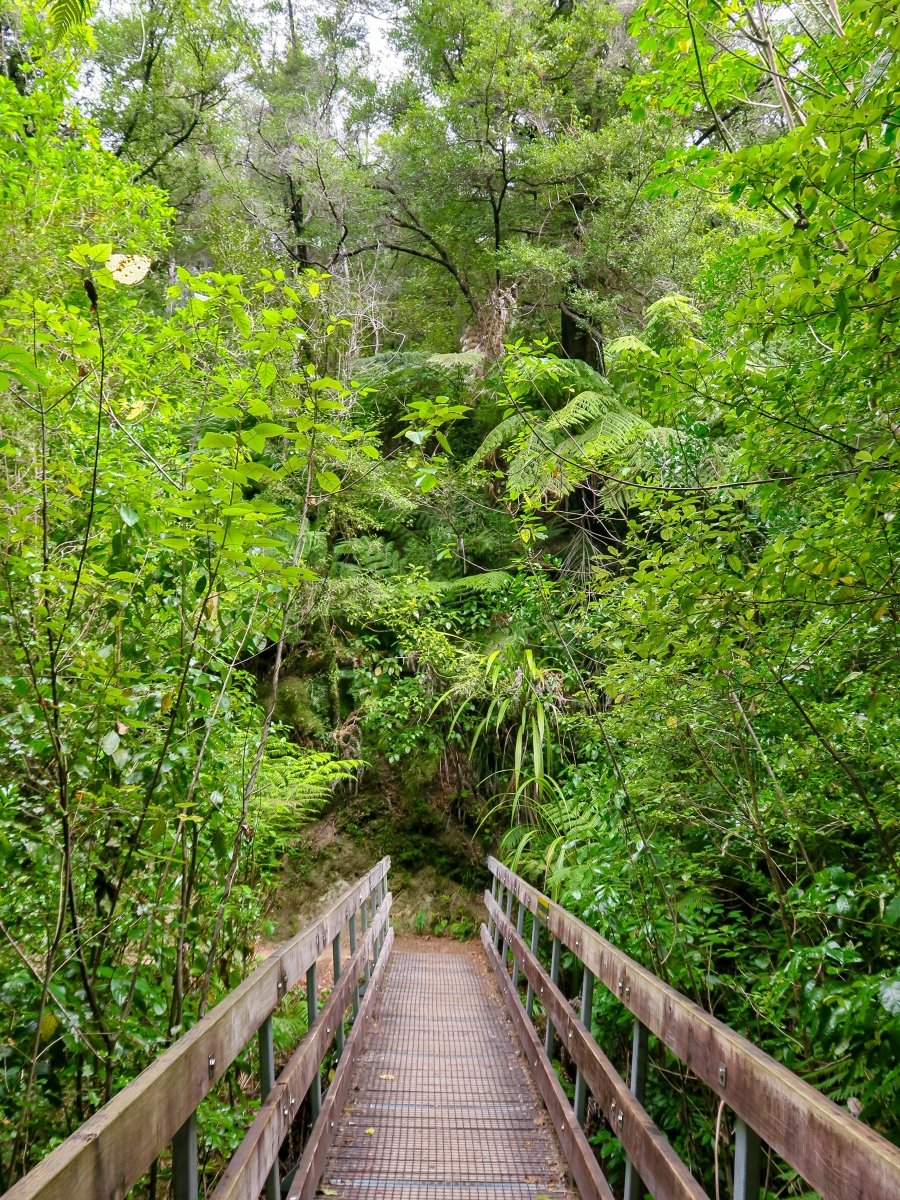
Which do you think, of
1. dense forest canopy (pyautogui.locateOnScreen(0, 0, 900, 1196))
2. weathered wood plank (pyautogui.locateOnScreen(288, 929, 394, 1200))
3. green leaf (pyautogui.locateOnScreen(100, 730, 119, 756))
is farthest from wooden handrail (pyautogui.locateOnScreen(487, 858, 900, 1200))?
green leaf (pyautogui.locateOnScreen(100, 730, 119, 756))

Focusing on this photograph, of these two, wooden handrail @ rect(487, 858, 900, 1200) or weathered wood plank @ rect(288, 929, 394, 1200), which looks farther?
weathered wood plank @ rect(288, 929, 394, 1200)

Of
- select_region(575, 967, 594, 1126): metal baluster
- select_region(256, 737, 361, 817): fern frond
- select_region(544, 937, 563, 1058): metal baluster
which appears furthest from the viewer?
select_region(256, 737, 361, 817): fern frond

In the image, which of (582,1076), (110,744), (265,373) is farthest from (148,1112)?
(582,1076)

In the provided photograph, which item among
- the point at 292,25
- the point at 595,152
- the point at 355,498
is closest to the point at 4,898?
the point at 355,498

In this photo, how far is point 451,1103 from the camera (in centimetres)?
346

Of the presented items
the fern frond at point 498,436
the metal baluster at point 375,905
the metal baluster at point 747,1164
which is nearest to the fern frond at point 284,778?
the metal baluster at point 375,905

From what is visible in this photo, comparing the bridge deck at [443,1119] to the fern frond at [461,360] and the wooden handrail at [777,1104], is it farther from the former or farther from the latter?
the fern frond at [461,360]

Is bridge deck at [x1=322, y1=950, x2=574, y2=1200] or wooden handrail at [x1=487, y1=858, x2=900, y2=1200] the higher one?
wooden handrail at [x1=487, y1=858, x2=900, y2=1200]

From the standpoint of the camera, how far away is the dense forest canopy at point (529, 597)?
216cm

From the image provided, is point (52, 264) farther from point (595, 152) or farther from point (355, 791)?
point (595, 152)

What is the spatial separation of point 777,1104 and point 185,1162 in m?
1.20

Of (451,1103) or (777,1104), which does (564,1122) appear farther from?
(777,1104)

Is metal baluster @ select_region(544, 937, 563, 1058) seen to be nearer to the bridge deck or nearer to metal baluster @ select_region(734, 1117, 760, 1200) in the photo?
the bridge deck

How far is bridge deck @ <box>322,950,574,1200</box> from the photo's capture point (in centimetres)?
270
